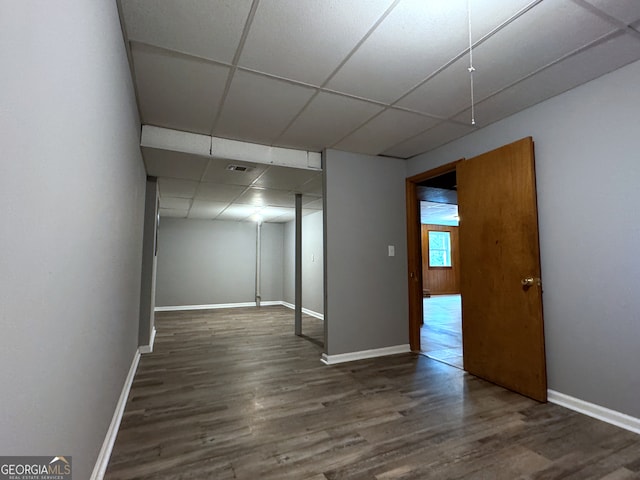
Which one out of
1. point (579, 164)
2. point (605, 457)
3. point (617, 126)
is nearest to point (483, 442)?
point (605, 457)

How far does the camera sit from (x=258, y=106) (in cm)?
271

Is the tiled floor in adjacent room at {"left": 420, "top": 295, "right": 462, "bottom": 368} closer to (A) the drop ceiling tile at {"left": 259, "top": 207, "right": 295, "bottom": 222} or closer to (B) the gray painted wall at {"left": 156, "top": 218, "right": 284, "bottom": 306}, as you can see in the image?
(A) the drop ceiling tile at {"left": 259, "top": 207, "right": 295, "bottom": 222}

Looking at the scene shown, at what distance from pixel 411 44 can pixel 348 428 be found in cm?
257

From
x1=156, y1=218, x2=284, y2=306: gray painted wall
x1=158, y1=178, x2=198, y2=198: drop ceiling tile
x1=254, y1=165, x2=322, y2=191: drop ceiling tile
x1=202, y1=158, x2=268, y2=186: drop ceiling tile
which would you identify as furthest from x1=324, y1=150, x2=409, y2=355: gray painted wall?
x1=156, y1=218, x2=284, y2=306: gray painted wall

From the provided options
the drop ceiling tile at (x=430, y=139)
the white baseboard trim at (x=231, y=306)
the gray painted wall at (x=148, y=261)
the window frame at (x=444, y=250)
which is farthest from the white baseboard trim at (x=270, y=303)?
the drop ceiling tile at (x=430, y=139)

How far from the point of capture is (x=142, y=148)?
10.2 feet

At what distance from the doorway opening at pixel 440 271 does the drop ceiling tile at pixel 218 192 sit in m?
2.78

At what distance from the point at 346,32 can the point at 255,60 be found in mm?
643

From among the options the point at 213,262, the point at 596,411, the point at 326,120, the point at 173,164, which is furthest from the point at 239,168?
the point at 213,262

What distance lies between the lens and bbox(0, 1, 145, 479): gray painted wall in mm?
659

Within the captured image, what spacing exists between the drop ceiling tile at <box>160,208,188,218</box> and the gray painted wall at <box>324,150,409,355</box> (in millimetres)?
4383

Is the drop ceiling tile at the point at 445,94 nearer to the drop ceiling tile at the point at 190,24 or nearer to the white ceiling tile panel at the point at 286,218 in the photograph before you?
the drop ceiling tile at the point at 190,24

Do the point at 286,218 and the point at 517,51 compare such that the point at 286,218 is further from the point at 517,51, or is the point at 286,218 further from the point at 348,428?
the point at 517,51

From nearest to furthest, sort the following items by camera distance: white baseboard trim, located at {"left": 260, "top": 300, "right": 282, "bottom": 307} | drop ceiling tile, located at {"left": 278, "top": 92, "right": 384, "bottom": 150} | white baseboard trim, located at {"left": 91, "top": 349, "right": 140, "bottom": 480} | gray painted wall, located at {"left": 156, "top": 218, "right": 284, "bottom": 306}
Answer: white baseboard trim, located at {"left": 91, "top": 349, "right": 140, "bottom": 480}
drop ceiling tile, located at {"left": 278, "top": 92, "right": 384, "bottom": 150}
gray painted wall, located at {"left": 156, "top": 218, "right": 284, "bottom": 306}
white baseboard trim, located at {"left": 260, "top": 300, "right": 282, "bottom": 307}
